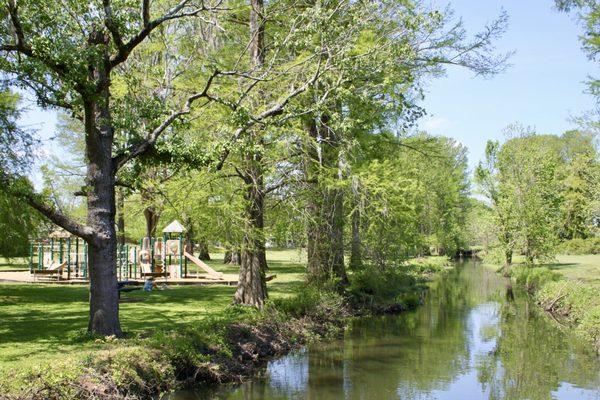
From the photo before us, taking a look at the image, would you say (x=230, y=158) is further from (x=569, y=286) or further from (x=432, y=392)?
(x=569, y=286)

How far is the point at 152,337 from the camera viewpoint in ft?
38.4

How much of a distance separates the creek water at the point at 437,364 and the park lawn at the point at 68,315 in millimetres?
2320

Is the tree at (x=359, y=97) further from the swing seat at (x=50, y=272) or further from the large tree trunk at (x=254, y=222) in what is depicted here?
the swing seat at (x=50, y=272)

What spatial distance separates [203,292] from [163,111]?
395 inches

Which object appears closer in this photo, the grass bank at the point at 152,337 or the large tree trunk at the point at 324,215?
the grass bank at the point at 152,337

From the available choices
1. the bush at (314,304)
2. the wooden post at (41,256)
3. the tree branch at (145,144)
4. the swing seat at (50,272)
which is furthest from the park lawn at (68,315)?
the tree branch at (145,144)

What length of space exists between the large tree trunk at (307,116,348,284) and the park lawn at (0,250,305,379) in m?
1.62

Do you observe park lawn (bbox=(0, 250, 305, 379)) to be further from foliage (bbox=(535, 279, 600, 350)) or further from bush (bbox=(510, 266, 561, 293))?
bush (bbox=(510, 266, 561, 293))

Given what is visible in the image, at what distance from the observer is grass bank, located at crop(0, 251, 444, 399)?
9039 mm

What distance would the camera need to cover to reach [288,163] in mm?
17797

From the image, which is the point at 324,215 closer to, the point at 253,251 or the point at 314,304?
the point at 314,304

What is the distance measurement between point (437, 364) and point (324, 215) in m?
6.62

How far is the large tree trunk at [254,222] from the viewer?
53.5 ft

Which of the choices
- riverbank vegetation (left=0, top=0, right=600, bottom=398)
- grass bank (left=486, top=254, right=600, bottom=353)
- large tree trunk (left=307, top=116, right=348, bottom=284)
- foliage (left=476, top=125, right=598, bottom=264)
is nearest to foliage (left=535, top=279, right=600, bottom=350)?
grass bank (left=486, top=254, right=600, bottom=353)
